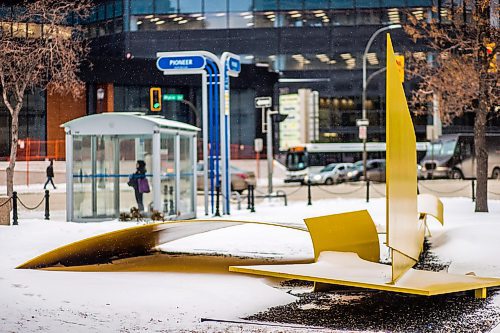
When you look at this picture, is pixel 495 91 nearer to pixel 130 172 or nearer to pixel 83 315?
pixel 130 172

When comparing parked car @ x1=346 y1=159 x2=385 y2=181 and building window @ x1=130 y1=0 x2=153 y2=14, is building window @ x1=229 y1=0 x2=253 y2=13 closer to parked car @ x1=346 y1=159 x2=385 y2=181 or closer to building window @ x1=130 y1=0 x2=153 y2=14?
building window @ x1=130 y1=0 x2=153 y2=14

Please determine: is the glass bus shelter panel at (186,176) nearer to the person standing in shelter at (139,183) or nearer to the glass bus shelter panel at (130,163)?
the glass bus shelter panel at (130,163)

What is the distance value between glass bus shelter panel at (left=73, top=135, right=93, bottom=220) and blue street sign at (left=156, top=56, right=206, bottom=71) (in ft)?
10.7

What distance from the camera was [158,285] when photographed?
11.0 metres

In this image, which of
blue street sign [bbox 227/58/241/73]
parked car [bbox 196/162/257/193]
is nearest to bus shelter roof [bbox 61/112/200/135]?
blue street sign [bbox 227/58/241/73]

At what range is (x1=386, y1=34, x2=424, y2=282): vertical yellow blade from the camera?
8.53 m

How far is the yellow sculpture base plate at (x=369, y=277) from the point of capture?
897 centimetres

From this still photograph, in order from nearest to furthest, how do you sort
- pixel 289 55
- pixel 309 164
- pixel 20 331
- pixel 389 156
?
1. pixel 20 331
2. pixel 389 156
3. pixel 309 164
4. pixel 289 55

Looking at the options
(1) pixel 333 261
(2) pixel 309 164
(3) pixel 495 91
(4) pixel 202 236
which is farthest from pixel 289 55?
(1) pixel 333 261

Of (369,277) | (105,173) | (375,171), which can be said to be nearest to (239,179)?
(375,171)

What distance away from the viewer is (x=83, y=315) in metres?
8.81

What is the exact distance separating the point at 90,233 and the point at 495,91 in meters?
11.6

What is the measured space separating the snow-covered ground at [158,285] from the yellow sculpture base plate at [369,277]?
446 millimetres

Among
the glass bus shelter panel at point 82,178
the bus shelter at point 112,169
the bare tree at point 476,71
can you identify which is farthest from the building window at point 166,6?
the glass bus shelter panel at point 82,178
